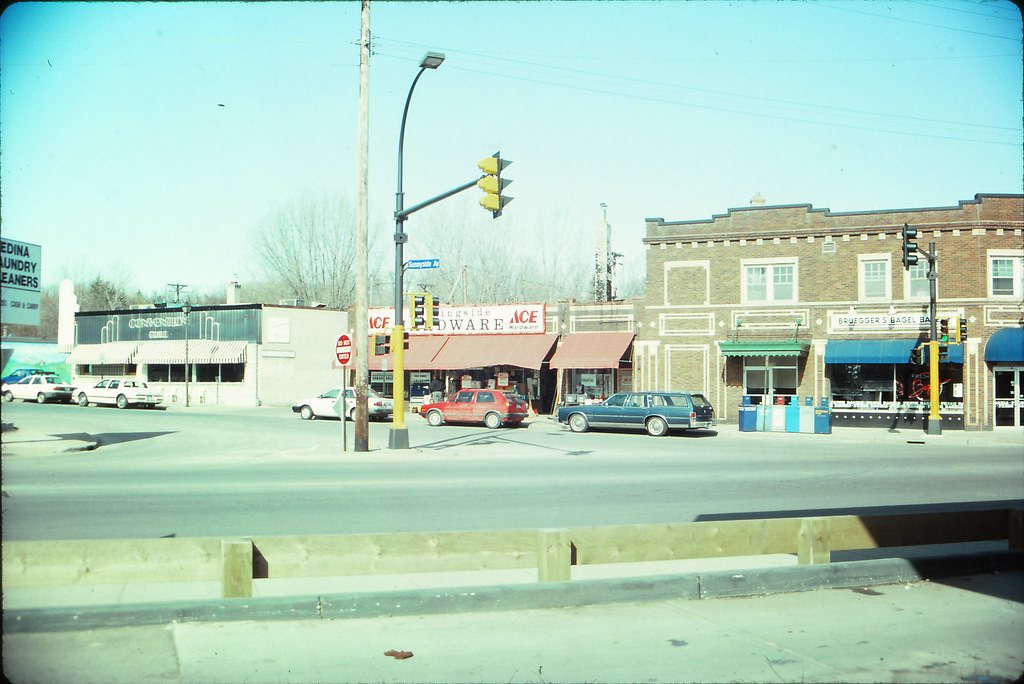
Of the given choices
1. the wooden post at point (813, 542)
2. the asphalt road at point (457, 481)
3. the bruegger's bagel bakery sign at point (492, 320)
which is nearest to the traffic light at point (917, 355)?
the asphalt road at point (457, 481)

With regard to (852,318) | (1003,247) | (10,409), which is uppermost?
(1003,247)

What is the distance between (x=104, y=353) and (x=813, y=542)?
177 feet

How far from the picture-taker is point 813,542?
7.85 meters

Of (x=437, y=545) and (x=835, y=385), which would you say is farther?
(x=835, y=385)

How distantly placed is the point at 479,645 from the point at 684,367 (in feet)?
103

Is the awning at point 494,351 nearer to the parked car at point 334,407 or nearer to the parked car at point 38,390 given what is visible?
the parked car at point 334,407

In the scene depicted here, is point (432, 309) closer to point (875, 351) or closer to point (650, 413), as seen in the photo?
point (650, 413)

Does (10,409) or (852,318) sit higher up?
(852,318)

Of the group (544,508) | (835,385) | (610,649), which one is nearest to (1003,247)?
(835,385)

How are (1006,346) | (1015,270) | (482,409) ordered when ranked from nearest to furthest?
(1006,346), (482,409), (1015,270)

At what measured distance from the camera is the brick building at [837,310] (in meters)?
A: 32.3

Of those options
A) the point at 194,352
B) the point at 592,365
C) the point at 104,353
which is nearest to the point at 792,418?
the point at 592,365

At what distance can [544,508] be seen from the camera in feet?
41.7

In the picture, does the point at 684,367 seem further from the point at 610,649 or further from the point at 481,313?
the point at 610,649
